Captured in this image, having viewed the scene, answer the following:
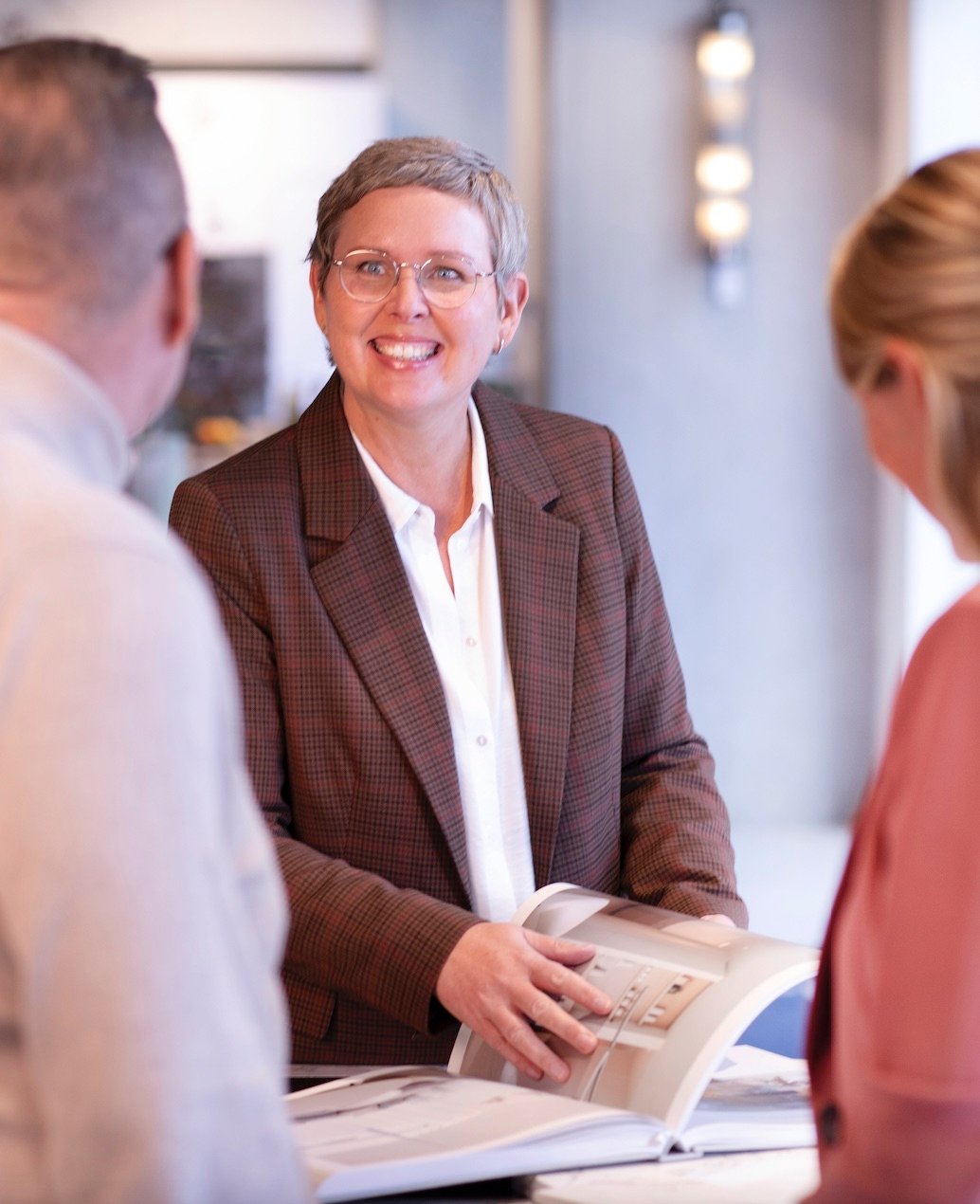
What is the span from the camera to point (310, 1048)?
5.95 feet

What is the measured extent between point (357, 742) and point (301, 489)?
344 millimetres

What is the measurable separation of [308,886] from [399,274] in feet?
2.46

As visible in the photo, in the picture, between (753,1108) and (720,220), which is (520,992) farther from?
(720,220)

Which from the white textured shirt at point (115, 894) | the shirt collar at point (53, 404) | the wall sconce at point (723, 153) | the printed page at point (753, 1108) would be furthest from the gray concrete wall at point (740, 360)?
the white textured shirt at point (115, 894)

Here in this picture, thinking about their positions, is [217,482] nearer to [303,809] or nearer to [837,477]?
[303,809]

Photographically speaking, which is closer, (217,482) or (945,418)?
(945,418)

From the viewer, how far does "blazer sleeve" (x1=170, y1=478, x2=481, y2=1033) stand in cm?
164

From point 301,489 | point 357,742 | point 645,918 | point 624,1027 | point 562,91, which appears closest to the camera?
point 624,1027

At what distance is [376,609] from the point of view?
186cm

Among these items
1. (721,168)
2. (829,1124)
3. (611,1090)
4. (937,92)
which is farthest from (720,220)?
(829,1124)

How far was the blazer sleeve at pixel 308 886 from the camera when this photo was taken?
1.64 m

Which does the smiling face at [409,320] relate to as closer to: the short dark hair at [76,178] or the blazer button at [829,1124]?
the short dark hair at [76,178]

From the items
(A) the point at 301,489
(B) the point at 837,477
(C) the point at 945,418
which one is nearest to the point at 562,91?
(B) the point at 837,477

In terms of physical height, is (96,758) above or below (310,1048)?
above
